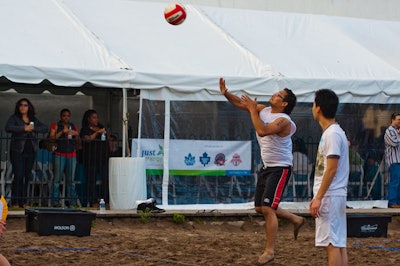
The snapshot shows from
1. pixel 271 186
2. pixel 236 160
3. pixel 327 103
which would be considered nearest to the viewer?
pixel 327 103

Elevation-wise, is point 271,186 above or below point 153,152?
below

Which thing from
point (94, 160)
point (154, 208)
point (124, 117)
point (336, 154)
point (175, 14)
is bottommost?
point (154, 208)

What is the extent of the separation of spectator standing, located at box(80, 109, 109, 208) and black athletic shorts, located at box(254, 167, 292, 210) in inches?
235

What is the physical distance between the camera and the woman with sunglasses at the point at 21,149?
15.6 m

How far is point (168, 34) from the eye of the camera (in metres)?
17.4

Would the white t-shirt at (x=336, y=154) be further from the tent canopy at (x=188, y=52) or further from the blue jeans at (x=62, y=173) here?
the blue jeans at (x=62, y=173)

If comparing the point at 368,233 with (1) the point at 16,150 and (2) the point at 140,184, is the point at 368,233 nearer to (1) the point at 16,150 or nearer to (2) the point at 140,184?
(2) the point at 140,184

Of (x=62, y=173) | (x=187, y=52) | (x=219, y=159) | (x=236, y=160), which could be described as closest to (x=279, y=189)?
(x=219, y=159)

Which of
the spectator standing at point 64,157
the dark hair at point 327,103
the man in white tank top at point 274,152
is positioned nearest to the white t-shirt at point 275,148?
the man in white tank top at point 274,152

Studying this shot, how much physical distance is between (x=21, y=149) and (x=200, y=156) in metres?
3.05

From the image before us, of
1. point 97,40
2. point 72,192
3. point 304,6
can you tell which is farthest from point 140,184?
point 304,6

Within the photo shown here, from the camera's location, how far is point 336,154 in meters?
7.71

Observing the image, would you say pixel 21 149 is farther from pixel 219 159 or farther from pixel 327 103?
pixel 327 103

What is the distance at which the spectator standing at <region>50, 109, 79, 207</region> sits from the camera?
16.1 metres
